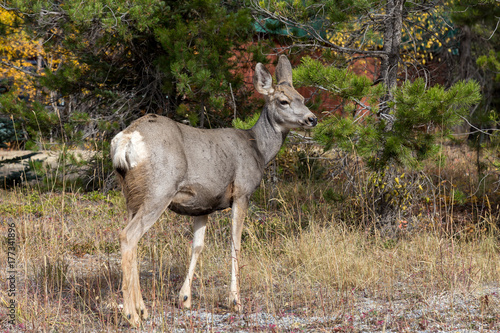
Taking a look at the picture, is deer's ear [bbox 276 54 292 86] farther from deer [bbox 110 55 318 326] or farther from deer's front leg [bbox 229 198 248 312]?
deer's front leg [bbox 229 198 248 312]

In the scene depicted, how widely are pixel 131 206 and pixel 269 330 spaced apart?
4.83 feet

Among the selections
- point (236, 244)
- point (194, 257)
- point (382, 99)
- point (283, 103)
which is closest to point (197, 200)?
point (236, 244)

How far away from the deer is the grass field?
0.79 feet

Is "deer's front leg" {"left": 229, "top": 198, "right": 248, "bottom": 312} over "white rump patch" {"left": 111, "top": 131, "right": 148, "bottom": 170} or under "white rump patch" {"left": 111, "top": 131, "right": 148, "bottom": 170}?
under

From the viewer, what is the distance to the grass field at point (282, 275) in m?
4.19

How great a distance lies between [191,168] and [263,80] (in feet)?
4.56

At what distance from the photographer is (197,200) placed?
4543 mm

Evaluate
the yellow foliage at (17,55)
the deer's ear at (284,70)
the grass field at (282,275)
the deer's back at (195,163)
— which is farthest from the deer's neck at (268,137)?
the yellow foliage at (17,55)

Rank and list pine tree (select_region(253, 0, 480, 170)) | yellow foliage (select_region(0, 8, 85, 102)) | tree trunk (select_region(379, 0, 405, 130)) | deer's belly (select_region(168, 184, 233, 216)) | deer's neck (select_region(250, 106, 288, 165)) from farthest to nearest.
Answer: yellow foliage (select_region(0, 8, 85, 102))
tree trunk (select_region(379, 0, 405, 130))
pine tree (select_region(253, 0, 480, 170))
deer's neck (select_region(250, 106, 288, 165))
deer's belly (select_region(168, 184, 233, 216))

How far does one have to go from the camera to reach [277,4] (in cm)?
675

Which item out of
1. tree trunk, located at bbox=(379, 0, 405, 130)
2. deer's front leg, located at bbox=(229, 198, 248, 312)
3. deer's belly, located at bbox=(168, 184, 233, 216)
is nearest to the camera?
deer's belly, located at bbox=(168, 184, 233, 216)

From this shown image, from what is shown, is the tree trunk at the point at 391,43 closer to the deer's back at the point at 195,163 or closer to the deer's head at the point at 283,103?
the deer's head at the point at 283,103

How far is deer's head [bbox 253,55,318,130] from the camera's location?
17.1 ft

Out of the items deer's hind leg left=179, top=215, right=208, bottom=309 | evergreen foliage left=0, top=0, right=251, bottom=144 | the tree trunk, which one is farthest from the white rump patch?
the tree trunk
